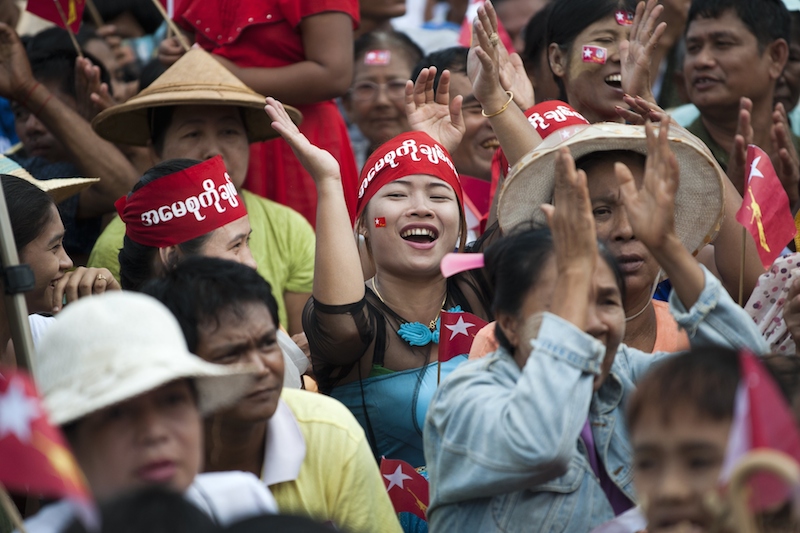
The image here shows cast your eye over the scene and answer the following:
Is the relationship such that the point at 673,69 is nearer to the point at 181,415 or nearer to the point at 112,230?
the point at 112,230

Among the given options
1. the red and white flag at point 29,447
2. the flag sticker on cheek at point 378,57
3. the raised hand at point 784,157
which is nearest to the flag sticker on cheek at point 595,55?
the raised hand at point 784,157

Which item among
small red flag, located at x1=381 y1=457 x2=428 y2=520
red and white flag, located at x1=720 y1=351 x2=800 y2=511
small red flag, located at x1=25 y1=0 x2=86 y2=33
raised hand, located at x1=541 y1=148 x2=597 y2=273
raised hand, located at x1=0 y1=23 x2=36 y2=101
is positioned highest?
small red flag, located at x1=25 y1=0 x2=86 y2=33

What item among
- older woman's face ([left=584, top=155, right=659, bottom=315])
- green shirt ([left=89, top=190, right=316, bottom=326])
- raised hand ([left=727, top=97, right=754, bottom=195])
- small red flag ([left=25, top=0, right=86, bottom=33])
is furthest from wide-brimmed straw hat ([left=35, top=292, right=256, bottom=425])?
small red flag ([left=25, top=0, right=86, bottom=33])

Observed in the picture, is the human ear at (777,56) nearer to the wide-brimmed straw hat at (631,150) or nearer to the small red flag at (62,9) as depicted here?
the wide-brimmed straw hat at (631,150)

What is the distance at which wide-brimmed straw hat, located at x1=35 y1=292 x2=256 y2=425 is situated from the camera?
7.68ft

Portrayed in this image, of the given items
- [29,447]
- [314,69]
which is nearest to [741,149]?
[314,69]

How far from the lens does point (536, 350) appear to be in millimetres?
2746

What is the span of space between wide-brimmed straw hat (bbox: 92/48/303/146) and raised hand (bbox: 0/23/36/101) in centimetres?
39

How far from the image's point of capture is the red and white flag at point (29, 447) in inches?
79.2

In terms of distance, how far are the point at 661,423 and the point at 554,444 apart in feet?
1.12

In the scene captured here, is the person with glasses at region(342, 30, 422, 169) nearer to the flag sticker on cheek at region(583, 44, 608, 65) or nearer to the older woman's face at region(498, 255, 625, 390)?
the flag sticker on cheek at region(583, 44, 608, 65)

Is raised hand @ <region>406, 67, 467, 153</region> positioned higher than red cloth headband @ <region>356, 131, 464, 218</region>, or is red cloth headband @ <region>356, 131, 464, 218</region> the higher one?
raised hand @ <region>406, 67, 467, 153</region>

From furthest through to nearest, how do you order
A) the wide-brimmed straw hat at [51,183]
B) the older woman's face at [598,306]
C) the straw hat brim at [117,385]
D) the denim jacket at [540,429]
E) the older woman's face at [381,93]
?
the older woman's face at [381,93] → the wide-brimmed straw hat at [51,183] → the older woman's face at [598,306] → the denim jacket at [540,429] → the straw hat brim at [117,385]

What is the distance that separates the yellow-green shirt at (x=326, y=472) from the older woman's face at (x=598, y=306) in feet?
1.85
